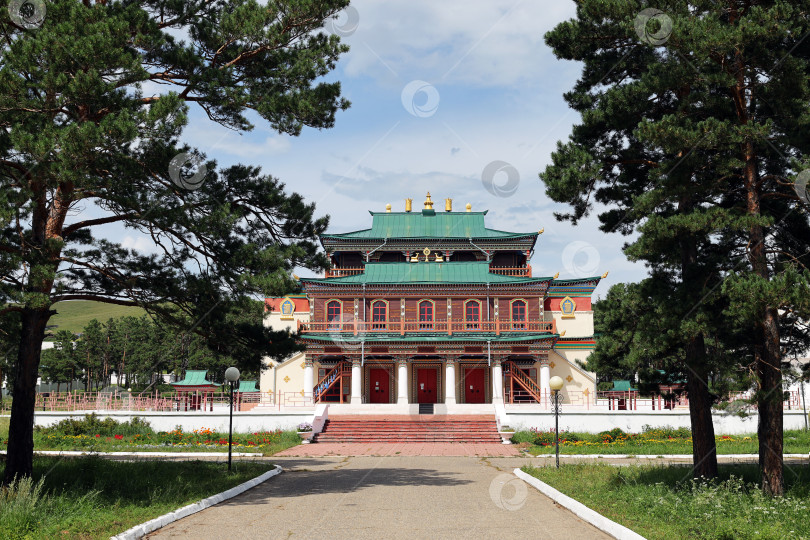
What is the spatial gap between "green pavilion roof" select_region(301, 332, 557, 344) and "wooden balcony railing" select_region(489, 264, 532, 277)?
5863mm

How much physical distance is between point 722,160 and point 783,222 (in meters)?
2.39

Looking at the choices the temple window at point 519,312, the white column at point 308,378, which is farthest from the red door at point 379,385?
the temple window at point 519,312

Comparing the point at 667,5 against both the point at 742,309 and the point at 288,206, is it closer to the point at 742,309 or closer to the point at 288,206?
the point at 742,309

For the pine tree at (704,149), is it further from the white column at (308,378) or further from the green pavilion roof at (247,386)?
the green pavilion roof at (247,386)

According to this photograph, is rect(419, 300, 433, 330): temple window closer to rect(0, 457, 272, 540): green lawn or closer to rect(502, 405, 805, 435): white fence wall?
rect(502, 405, 805, 435): white fence wall

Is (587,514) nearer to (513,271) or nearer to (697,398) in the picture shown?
(697,398)

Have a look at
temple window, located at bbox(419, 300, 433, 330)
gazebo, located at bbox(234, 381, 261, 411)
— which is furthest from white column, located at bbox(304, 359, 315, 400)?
temple window, located at bbox(419, 300, 433, 330)

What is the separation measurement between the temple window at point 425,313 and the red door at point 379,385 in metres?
3.98

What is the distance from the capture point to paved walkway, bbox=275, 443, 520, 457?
24.0m

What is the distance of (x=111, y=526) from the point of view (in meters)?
9.17

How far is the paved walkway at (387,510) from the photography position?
953 cm

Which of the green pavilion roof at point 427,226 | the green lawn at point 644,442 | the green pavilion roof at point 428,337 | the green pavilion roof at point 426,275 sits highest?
the green pavilion roof at point 427,226

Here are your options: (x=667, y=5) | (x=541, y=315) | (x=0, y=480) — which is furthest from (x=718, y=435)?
(x=0, y=480)

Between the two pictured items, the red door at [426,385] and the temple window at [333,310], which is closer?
the temple window at [333,310]
